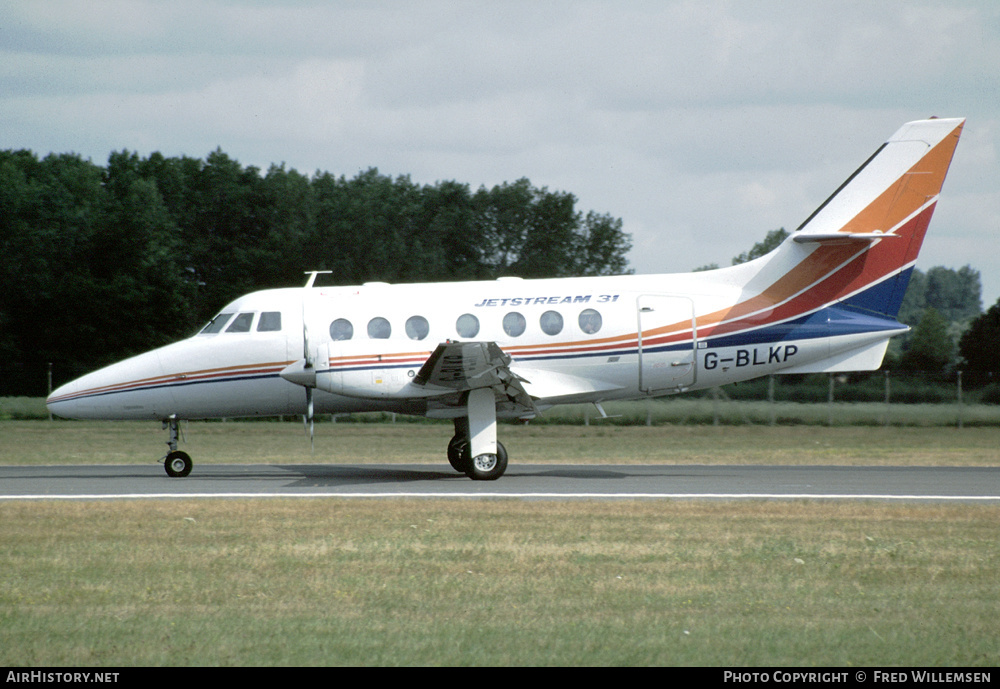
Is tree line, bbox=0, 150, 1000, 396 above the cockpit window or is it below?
above

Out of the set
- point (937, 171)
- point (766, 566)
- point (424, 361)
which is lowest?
point (766, 566)

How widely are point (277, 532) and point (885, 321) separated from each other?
1221 cm

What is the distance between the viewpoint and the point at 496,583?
9758mm

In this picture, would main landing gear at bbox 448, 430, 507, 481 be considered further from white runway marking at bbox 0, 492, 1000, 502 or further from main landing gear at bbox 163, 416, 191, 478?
main landing gear at bbox 163, 416, 191, 478

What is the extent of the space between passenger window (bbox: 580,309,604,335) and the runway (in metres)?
2.66

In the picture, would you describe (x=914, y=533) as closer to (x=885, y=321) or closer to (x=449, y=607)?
(x=449, y=607)

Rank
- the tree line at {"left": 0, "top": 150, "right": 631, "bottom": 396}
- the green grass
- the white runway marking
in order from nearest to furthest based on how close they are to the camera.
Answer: the green grass < the white runway marking < the tree line at {"left": 0, "top": 150, "right": 631, "bottom": 396}

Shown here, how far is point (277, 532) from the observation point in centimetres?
1261

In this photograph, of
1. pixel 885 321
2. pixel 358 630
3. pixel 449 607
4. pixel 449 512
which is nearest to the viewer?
pixel 358 630

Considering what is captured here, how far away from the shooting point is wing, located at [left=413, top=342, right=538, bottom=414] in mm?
16797

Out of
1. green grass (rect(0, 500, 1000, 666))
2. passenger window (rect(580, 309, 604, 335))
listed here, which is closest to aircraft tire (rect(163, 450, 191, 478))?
green grass (rect(0, 500, 1000, 666))

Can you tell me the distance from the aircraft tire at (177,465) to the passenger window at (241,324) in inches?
94.7

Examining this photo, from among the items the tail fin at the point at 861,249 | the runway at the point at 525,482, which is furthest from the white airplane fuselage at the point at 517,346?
the runway at the point at 525,482
